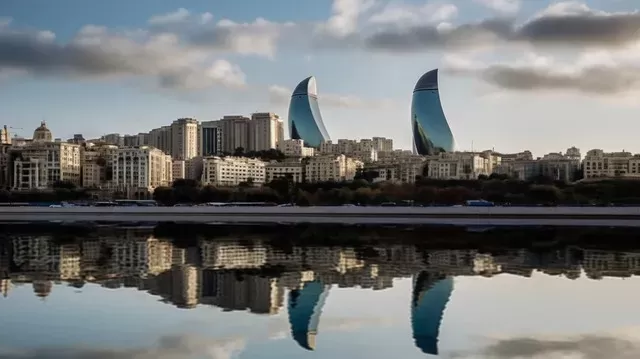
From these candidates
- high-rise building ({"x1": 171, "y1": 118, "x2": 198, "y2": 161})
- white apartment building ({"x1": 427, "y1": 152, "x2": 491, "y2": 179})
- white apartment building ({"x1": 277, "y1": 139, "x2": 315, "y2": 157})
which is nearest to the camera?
white apartment building ({"x1": 427, "y1": 152, "x2": 491, "y2": 179})

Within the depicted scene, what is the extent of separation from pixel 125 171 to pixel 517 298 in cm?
5011

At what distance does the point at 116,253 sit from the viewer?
1748 centimetres

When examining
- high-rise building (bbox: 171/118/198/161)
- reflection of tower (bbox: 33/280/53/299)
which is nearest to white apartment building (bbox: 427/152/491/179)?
high-rise building (bbox: 171/118/198/161)

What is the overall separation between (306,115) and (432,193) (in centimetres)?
4107

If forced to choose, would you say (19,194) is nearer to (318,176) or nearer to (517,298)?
(318,176)

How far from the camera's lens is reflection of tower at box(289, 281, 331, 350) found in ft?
27.3

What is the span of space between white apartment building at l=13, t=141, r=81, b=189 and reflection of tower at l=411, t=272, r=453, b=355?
49.1 meters

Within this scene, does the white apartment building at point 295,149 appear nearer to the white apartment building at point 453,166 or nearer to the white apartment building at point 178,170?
the white apartment building at point 178,170

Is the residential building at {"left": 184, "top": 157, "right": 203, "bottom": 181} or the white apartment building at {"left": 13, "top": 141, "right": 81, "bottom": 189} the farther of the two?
the residential building at {"left": 184, "top": 157, "right": 203, "bottom": 181}

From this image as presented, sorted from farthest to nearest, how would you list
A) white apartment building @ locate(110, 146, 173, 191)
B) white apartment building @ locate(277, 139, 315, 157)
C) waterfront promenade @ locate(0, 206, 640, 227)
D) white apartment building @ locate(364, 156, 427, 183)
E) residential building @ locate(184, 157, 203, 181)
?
white apartment building @ locate(277, 139, 315, 157) < residential building @ locate(184, 157, 203, 181) < white apartment building @ locate(364, 156, 427, 183) < white apartment building @ locate(110, 146, 173, 191) < waterfront promenade @ locate(0, 206, 640, 227)

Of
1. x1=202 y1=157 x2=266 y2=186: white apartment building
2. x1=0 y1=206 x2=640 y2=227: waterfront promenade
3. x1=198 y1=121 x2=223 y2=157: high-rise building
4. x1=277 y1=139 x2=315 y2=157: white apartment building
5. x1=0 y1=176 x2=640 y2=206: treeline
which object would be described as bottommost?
x1=0 y1=206 x2=640 y2=227: waterfront promenade

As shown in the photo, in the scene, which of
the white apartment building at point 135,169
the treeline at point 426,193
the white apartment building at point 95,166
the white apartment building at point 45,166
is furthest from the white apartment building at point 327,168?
the white apartment building at point 45,166

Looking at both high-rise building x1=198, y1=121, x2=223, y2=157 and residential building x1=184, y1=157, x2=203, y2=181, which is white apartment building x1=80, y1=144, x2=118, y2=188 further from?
high-rise building x1=198, y1=121, x2=223, y2=157

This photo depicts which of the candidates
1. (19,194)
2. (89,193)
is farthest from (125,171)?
(19,194)
